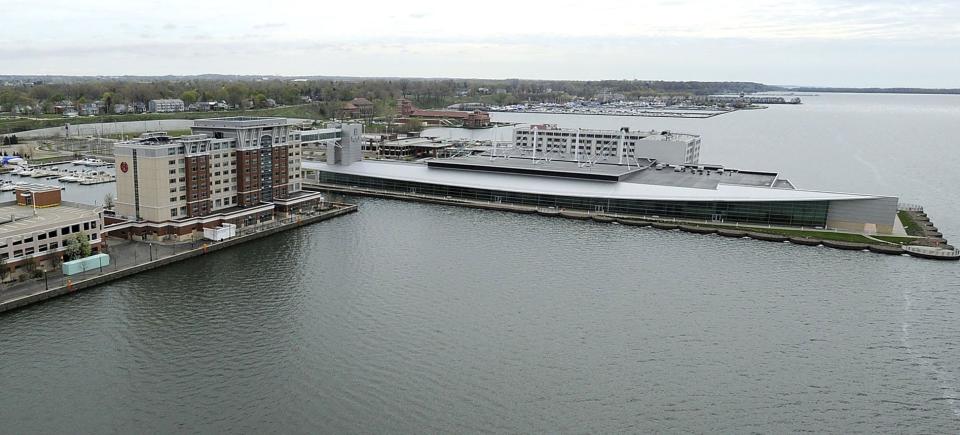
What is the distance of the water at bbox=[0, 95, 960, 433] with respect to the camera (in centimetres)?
1084

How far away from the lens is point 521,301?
15.8m

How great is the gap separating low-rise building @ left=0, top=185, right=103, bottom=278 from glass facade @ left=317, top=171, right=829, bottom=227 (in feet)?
46.1

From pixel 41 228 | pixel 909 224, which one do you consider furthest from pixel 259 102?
pixel 909 224

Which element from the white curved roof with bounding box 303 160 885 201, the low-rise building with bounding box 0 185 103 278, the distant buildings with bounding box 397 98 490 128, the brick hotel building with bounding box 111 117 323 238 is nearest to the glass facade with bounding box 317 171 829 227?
the white curved roof with bounding box 303 160 885 201

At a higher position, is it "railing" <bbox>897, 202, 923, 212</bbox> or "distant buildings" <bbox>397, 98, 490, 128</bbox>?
"distant buildings" <bbox>397, 98, 490, 128</bbox>

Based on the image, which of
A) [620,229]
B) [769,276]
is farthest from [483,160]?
[769,276]

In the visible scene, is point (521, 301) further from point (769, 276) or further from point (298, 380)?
point (769, 276)

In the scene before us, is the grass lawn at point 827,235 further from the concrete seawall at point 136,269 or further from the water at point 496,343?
the concrete seawall at point 136,269

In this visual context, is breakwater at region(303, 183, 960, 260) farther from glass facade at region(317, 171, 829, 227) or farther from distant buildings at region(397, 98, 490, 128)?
distant buildings at region(397, 98, 490, 128)

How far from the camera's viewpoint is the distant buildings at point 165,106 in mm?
71750

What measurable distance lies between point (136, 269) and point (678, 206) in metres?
18.3

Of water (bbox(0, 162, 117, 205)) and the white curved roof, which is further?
water (bbox(0, 162, 117, 205))

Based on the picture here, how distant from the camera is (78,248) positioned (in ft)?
Result: 55.4

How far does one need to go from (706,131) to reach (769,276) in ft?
187
